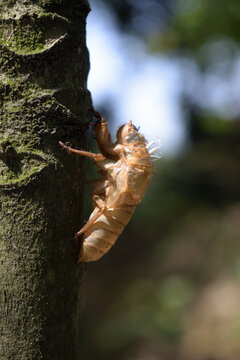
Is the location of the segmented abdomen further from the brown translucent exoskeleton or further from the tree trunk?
the tree trunk

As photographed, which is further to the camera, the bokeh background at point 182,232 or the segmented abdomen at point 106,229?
the bokeh background at point 182,232

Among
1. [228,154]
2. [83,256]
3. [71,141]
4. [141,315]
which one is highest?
[71,141]

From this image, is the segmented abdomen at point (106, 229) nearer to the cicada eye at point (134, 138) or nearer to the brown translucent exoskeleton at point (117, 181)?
the brown translucent exoskeleton at point (117, 181)

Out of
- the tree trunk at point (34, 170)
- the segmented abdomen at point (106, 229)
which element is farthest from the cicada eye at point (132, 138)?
the tree trunk at point (34, 170)

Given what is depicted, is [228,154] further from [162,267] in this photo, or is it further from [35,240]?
[35,240]

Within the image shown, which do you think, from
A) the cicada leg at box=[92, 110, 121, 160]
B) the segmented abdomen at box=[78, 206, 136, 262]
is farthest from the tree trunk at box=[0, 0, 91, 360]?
the cicada leg at box=[92, 110, 121, 160]

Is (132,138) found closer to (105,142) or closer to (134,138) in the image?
(134,138)

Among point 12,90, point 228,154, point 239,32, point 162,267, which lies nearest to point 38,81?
point 12,90
